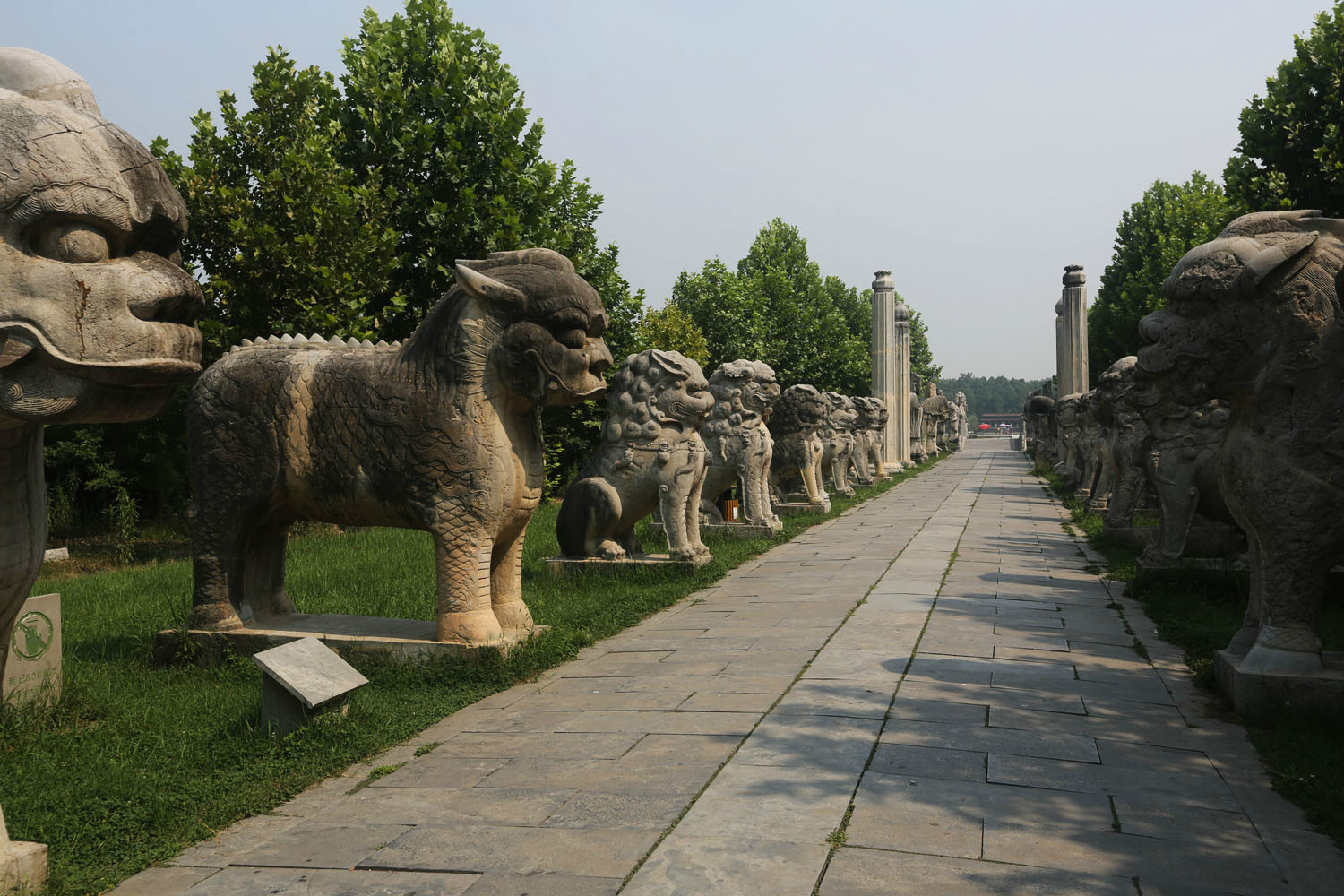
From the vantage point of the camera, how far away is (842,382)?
39875 millimetres

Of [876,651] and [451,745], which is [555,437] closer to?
[876,651]

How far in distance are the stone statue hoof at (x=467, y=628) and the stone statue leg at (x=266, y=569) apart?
1.50 m

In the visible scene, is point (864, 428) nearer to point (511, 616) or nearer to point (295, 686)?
point (511, 616)

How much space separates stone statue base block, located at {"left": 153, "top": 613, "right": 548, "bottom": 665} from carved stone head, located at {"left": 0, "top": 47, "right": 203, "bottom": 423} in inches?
120

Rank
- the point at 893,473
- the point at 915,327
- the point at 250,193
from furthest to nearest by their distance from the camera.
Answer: the point at 915,327, the point at 893,473, the point at 250,193

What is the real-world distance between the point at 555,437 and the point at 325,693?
50.0ft

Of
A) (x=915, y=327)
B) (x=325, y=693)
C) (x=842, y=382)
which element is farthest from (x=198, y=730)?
(x=915, y=327)

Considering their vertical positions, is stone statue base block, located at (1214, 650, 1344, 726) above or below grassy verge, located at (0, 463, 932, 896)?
above

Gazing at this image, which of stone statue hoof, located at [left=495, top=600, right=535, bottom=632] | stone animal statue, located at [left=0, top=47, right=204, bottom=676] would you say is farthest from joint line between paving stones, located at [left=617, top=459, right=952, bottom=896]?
stone animal statue, located at [left=0, top=47, right=204, bottom=676]

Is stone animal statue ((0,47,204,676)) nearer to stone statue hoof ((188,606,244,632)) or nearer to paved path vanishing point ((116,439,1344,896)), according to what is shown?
paved path vanishing point ((116,439,1344,896))

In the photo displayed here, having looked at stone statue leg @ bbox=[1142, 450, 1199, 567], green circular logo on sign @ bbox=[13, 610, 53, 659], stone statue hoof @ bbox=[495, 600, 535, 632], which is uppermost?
stone statue leg @ bbox=[1142, 450, 1199, 567]

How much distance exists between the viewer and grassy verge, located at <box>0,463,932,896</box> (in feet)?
11.5

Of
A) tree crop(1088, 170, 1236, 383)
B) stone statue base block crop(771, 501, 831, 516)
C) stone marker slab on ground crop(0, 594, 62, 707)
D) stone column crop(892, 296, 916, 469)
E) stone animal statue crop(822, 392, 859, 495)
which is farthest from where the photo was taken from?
stone column crop(892, 296, 916, 469)

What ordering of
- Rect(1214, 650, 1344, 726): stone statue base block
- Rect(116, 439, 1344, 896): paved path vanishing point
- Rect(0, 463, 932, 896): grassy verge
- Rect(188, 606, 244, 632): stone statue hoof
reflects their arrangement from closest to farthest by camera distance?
Rect(116, 439, 1344, 896): paved path vanishing point, Rect(0, 463, 932, 896): grassy verge, Rect(1214, 650, 1344, 726): stone statue base block, Rect(188, 606, 244, 632): stone statue hoof
